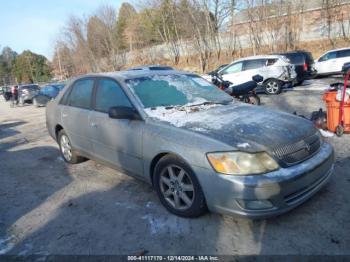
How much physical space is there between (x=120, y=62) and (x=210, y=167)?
154ft

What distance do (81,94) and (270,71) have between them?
985 cm

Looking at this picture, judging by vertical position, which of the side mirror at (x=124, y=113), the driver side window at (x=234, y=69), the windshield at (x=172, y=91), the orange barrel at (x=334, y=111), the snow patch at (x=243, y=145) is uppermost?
the driver side window at (x=234, y=69)

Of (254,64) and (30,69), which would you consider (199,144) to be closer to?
(254,64)

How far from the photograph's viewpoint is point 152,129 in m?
3.68

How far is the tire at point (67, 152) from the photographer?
5.64m

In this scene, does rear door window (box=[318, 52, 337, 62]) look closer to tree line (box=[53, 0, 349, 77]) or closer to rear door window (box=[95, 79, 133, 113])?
tree line (box=[53, 0, 349, 77])

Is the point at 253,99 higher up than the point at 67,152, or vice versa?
the point at 253,99

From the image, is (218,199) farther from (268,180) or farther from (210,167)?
(268,180)

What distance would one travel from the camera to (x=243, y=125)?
135 inches

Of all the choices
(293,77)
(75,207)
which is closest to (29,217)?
(75,207)

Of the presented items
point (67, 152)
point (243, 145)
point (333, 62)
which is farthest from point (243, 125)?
point (333, 62)

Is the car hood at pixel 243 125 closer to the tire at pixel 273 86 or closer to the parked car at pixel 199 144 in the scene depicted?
the parked car at pixel 199 144

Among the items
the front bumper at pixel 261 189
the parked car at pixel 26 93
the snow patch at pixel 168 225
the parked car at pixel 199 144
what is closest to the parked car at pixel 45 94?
the parked car at pixel 26 93

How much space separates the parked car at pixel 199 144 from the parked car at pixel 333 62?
15291 mm
